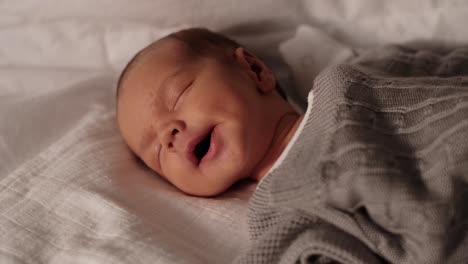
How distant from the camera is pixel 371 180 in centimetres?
64

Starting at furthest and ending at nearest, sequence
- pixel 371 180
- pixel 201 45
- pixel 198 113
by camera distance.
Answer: pixel 201 45 → pixel 198 113 → pixel 371 180

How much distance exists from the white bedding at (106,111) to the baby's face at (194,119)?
1.6 inches

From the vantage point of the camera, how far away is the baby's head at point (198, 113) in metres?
0.90

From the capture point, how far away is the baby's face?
0.90 metres

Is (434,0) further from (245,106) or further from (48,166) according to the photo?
(48,166)

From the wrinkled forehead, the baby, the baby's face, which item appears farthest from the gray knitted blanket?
the wrinkled forehead

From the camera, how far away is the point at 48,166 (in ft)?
3.11

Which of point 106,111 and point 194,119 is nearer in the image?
point 194,119

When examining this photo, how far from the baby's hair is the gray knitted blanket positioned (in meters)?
0.28

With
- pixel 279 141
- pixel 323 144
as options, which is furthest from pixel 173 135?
pixel 323 144

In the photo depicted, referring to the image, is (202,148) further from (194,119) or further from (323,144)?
(323,144)

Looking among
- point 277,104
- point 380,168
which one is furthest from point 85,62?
point 380,168

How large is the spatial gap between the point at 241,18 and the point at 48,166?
0.48m

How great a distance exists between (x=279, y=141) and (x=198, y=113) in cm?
15
